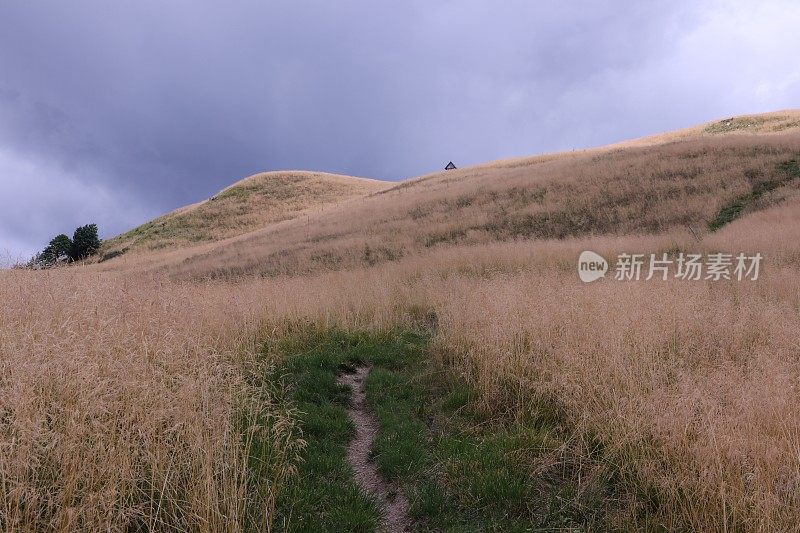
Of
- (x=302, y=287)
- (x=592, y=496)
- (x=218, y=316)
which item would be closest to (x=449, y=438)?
A: (x=592, y=496)

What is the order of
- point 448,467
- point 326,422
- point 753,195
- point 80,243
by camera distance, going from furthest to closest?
point 80,243 < point 753,195 < point 326,422 < point 448,467

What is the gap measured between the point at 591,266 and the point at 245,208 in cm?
4559

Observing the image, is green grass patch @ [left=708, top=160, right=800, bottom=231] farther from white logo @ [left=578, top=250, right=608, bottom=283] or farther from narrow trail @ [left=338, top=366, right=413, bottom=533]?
narrow trail @ [left=338, top=366, right=413, bottom=533]

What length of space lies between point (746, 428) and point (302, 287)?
959 cm

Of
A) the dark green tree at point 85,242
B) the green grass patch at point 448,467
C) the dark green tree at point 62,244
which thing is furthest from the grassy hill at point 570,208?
the dark green tree at point 62,244

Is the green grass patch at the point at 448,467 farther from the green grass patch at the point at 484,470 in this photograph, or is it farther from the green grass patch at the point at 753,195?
the green grass patch at the point at 753,195

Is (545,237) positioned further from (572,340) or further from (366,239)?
(572,340)

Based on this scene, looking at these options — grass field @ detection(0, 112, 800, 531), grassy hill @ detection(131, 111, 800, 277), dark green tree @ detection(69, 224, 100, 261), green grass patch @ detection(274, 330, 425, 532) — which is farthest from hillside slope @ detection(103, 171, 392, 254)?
green grass patch @ detection(274, 330, 425, 532)

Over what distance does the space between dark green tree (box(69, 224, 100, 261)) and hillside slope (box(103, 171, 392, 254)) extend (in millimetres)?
1296

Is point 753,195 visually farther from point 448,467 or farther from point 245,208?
point 245,208

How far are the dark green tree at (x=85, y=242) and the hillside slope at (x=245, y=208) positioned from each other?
1.30 meters

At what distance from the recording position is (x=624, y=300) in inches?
269

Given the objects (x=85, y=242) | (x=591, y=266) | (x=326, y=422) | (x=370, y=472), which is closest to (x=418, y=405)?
(x=326, y=422)

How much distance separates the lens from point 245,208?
166 feet
